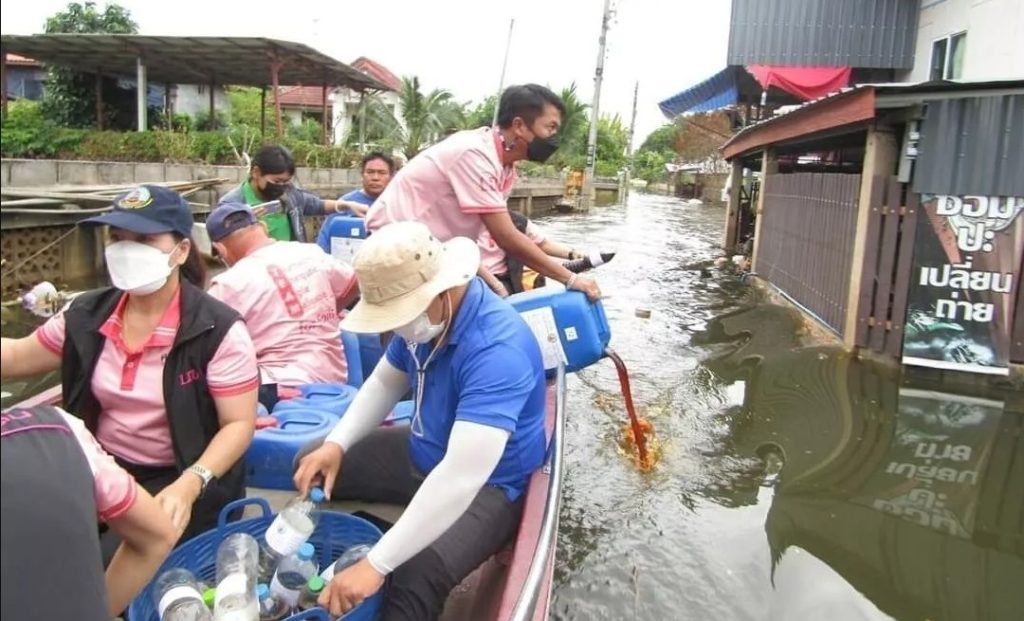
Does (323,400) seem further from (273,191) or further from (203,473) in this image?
(273,191)

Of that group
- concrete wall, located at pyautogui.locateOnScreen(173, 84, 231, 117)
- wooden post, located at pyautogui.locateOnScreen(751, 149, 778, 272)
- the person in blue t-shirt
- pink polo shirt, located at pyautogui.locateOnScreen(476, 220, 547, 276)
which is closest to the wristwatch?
pink polo shirt, located at pyautogui.locateOnScreen(476, 220, 547, 276)

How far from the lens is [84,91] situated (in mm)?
3578

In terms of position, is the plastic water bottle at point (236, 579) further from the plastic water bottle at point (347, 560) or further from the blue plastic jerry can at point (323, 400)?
the blue plastic jerry can at point (323, 400)

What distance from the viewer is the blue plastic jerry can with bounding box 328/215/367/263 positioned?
5344mm

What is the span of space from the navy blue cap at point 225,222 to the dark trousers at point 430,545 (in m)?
1.25

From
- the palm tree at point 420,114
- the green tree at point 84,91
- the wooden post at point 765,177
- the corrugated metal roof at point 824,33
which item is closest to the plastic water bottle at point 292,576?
the green tree at point 84,91

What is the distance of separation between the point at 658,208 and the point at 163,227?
33401 millimetres

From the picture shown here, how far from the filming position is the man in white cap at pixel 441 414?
2045mm

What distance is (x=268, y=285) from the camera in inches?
131

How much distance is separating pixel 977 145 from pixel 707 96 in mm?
11228

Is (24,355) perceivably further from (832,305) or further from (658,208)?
(658,208)

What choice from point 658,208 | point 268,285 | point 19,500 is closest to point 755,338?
point 268,285

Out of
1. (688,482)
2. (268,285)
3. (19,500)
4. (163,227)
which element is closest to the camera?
(19,500)

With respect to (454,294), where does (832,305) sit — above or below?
below
